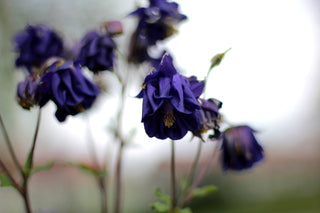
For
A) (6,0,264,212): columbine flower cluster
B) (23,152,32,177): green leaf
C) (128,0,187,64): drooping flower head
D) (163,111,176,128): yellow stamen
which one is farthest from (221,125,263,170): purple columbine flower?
(23,152,32,177): green leaf

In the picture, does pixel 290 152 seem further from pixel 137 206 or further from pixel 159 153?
pixel 137 206

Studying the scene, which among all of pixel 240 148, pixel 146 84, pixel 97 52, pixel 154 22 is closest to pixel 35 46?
pixel 97 52

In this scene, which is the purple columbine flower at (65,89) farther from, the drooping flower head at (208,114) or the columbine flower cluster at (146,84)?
the drooping flower head at (208,114)

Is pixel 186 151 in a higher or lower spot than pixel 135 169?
higher

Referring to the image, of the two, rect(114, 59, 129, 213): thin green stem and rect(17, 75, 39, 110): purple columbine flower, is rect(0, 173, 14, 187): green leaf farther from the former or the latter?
rect(114, 59, 129, 213): thin green stem

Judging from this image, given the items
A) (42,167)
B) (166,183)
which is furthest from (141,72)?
(166,183)

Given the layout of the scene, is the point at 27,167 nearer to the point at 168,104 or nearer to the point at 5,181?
the point at 5,181
